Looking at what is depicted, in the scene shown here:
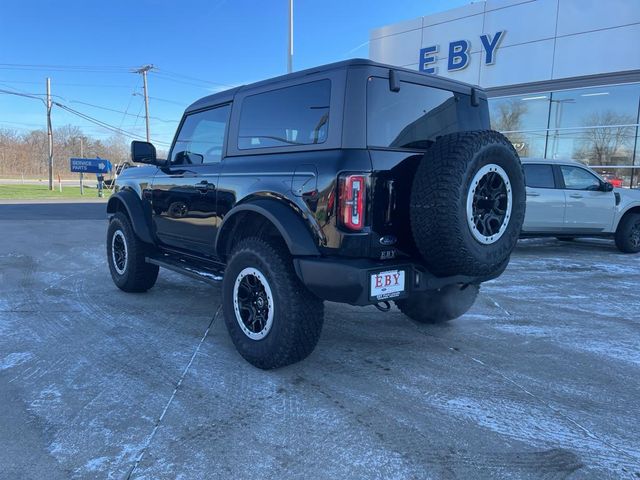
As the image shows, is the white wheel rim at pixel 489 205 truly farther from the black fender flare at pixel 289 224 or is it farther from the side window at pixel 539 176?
the side window at pixel 539 176

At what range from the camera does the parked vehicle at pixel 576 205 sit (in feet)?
27.9

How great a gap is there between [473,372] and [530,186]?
606cm

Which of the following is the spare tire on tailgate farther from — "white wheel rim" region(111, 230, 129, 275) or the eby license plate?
"white wheel rim" region(111, 230, 129, 275)

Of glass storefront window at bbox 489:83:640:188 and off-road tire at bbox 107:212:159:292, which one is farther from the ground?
glass storefront window at bbox 489:83:640:188

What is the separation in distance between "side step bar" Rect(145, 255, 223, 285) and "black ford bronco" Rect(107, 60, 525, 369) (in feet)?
0.68

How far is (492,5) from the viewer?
14.1m

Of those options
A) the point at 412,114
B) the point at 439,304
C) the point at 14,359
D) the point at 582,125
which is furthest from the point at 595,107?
the point at 14,359

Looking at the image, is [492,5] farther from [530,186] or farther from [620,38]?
[530,186]

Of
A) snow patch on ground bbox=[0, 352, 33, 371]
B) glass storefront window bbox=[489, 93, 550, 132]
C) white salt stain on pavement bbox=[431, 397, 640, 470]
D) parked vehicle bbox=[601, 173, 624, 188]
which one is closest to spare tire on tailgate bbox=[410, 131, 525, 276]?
white salt stain on pavement bbox=[431, 397, 640, 470]

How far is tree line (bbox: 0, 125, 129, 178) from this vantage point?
6719 cm

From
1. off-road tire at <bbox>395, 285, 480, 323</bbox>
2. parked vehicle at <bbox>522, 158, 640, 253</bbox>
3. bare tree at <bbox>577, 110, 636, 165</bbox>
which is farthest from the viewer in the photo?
bare tree at <bbox>577, 110, 636, 165</bbox>

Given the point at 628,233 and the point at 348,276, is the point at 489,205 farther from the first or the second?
the point at 628,233

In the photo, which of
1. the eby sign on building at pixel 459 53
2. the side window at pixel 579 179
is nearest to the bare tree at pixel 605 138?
the eby sign on building at pixel 459 53

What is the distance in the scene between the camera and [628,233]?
8852 millimetres
